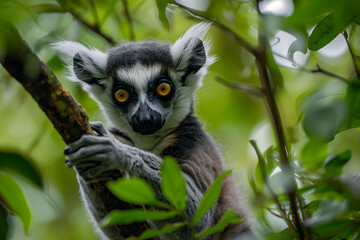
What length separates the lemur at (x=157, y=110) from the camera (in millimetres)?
3418

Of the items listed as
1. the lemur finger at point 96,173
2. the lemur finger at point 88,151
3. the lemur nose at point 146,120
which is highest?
the lemur finger at point 88,151

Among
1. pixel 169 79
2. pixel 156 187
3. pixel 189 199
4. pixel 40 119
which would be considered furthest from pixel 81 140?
pixel 40 119

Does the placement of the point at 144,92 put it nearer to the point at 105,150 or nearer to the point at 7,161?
the point at 105,150

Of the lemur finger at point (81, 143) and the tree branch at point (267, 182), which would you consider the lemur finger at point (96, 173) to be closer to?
the lemur finger at point (81, 143)

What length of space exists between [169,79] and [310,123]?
9.58 feet

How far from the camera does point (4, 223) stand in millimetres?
1472

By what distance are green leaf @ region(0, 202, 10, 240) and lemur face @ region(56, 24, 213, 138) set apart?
202 centimetres

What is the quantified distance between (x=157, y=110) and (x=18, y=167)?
2189mm

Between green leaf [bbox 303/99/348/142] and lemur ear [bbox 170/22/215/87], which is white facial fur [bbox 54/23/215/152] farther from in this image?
green leaf [bbox 303/99/348/142]

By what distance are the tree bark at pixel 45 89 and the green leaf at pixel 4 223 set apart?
21.9 inches

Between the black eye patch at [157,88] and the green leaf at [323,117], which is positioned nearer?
the green leaf at [323,117]

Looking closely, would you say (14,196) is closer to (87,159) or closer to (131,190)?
(131,190)

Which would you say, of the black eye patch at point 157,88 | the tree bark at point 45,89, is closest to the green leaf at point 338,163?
the tree bark at point 45,89

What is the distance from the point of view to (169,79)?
403 cm
